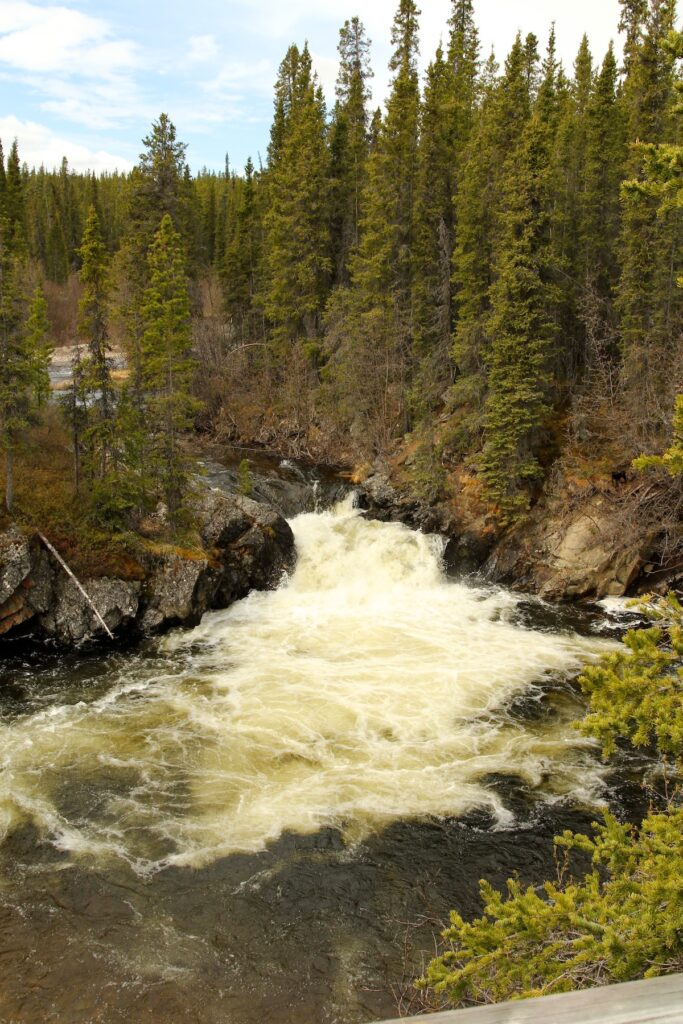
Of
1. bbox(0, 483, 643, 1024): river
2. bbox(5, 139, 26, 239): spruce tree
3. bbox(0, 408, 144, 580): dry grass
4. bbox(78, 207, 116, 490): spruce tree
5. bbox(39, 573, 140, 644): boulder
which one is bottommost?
bbox(0, 483, 643, 1024): river

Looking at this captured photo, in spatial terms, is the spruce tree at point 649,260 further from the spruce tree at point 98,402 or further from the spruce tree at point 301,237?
the spruce tree at point 301,237

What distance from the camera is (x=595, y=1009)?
1.75 metres

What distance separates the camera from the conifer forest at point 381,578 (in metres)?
8.18

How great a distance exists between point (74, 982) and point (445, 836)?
560 centimetres

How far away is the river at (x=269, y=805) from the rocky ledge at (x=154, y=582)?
866mm

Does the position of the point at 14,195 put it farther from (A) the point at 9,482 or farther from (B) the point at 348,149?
A: (A) the point at 9,482

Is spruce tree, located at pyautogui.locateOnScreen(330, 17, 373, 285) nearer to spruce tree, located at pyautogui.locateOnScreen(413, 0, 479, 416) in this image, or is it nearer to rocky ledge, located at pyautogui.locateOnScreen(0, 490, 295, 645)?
spruce tree, located at pyautogui.locateOnScreen(413, 0, 479, 416)

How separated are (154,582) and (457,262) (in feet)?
57.8

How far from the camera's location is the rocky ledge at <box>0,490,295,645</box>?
17.0 m

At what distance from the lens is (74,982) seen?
8.33 metres

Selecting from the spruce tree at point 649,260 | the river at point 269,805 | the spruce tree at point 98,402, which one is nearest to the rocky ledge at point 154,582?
the river at point 269,805

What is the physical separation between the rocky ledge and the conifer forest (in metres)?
0.09

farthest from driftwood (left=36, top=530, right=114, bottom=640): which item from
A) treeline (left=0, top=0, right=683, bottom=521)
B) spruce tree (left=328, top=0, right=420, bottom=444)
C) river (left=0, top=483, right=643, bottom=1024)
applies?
spruce tree (left=328, top=0, right=420, bottom=444)

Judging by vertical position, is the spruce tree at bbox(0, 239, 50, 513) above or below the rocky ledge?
above
